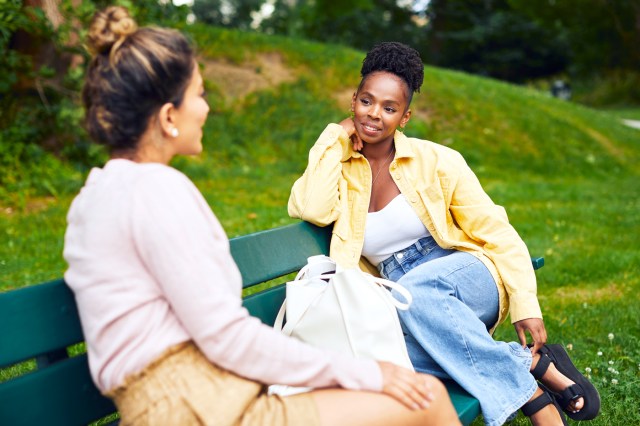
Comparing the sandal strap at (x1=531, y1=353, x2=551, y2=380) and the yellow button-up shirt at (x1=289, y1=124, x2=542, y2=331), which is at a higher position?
the yellow button-up shirt at (x1=289, y1=124, x2=542, y2=331)

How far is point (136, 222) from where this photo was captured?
1.71 meters

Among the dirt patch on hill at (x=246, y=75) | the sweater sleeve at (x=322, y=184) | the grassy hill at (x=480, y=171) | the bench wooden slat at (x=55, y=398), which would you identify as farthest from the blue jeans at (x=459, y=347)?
the dirt patch on hill at (x=246, y=75)

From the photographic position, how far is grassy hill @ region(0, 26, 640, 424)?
4922 millimetres

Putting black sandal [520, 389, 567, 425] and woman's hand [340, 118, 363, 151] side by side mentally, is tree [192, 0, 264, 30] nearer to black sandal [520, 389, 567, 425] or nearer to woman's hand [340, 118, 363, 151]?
woman's hand [340, 118, 363, 151]

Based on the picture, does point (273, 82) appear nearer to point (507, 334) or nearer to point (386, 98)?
point (507, 334)

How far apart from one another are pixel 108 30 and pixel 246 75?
11.5 meters

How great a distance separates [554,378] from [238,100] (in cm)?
1023

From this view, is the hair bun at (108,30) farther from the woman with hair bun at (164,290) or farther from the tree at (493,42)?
the tree at (493,42)

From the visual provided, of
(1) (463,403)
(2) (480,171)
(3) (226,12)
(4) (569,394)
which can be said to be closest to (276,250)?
(1) (463,403)

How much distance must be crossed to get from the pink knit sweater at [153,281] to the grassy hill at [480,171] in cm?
212

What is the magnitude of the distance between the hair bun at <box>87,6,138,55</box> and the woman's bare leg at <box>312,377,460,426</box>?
1071 millimetres

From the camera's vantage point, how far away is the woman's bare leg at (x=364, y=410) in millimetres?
1854

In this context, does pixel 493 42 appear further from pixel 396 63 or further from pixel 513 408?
pixel 513 408

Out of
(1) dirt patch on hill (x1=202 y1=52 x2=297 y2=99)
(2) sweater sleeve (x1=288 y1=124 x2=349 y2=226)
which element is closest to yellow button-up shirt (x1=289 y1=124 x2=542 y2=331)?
(2) sweater sleeve (x1=288 y1=124 x2=349 y2=226)
